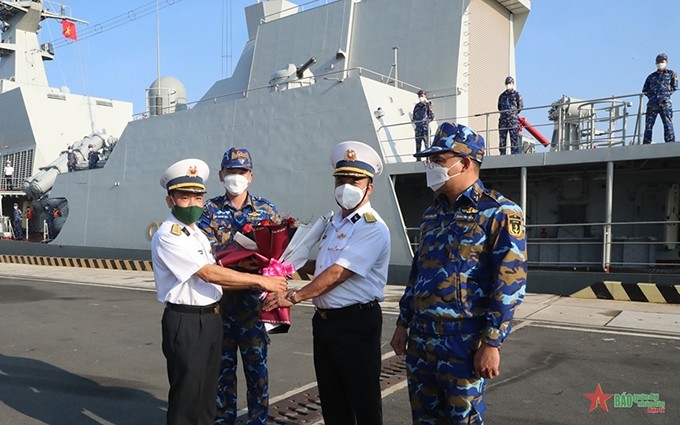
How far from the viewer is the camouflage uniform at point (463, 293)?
2.13m

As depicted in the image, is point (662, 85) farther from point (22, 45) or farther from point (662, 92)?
point (22, 45)

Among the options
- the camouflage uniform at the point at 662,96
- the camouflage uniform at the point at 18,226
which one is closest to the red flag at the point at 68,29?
the camouflage uniform at the point at 18,226

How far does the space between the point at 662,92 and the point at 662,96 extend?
59mm

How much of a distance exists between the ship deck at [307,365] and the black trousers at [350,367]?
1.00 metres

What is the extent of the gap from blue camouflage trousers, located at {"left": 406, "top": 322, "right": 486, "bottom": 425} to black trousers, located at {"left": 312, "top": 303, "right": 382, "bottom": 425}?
352mm

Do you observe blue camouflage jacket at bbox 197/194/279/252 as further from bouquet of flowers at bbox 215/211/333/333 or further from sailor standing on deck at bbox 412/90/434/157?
sailor standing on deck at bbox 412/90/434/157

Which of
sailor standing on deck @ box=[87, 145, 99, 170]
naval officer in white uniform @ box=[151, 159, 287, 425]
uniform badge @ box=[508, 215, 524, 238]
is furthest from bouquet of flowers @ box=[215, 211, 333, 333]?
sailor standing on deck @ box=[87, 145, 99, 170]

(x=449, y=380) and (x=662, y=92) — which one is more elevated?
(x=662, y=92)

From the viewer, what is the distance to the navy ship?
359 inches

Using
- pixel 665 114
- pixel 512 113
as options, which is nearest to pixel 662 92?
pixel 665 114

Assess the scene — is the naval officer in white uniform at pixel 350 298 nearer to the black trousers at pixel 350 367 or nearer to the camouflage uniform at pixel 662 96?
the black trousers at pixel 350 367

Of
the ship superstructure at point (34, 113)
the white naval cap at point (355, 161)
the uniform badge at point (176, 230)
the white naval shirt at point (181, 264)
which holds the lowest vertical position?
the white naval shirt at point (181, 264)

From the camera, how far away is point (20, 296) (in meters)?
10.1

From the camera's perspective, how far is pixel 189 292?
2768 millimetres
